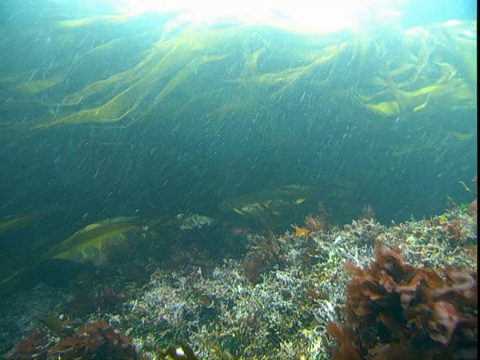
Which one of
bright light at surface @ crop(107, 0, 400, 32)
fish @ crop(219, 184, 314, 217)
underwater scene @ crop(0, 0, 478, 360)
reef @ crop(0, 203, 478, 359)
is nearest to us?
reef @ crop(0, 203, 478, 359)


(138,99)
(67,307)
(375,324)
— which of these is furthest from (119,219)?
(375,324)

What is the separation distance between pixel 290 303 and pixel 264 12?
20.8 feet

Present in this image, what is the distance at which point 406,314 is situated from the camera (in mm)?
2340

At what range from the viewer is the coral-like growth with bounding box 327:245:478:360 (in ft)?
6.91

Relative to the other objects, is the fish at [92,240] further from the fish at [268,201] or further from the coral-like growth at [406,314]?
the coral-like growth at [406,314]

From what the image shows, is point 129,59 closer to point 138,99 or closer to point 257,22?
point 138,99

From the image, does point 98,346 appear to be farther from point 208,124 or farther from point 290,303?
point 208,124

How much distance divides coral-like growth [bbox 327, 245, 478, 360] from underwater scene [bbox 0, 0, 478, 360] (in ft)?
3.10

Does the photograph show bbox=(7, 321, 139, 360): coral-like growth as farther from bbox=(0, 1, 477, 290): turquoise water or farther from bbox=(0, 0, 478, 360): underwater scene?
bbox=(0, 1, 477, 290): turquoise water

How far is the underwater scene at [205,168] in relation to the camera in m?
4.27

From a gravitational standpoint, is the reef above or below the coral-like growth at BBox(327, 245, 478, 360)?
below

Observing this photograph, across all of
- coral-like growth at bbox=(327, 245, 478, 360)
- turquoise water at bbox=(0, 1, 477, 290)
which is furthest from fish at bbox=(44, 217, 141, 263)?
coral-like growth at bbox=(327, 245, 478, 360)

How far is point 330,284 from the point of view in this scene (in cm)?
366

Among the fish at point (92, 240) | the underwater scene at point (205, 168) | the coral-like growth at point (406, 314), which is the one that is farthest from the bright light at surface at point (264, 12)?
the coral-like growth at point (406, 314)
